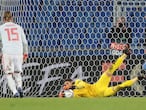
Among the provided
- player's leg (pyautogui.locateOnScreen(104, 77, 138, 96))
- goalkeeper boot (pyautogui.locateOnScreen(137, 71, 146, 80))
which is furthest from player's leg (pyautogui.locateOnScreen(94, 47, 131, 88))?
goalkeeper boot (pyautogui.locateOnScreen(137, 71, 146, 80))

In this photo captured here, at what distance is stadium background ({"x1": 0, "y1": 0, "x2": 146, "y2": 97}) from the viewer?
882 cm

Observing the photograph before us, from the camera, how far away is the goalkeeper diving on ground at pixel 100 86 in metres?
7.61

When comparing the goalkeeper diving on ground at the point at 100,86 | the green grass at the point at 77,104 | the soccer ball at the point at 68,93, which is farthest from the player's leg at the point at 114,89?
the green grass at the point at 77,104

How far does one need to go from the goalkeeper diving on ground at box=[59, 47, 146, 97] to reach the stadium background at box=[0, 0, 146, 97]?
0.36 meters

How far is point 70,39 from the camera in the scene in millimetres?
9078

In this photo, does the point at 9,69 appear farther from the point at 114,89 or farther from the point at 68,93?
the point at 114,89

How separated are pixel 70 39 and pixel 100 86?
142 centimetres

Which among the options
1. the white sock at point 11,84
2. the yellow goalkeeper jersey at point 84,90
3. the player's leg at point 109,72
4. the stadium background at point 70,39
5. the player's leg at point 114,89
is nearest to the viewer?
the white sock at point 11,84

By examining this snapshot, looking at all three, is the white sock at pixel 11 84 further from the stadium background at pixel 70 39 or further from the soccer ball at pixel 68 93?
the stadium background at pixel 70 39

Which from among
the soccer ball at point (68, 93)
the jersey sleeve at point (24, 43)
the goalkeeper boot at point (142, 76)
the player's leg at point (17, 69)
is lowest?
the soccer ball at point (68, 93)

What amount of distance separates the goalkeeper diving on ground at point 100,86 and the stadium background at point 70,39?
0.36m

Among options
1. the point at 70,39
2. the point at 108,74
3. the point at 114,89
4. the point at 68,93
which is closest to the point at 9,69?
the point at 68,93

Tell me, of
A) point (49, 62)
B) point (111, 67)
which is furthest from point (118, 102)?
point (49, 62)

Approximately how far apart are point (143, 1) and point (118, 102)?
190 inches
